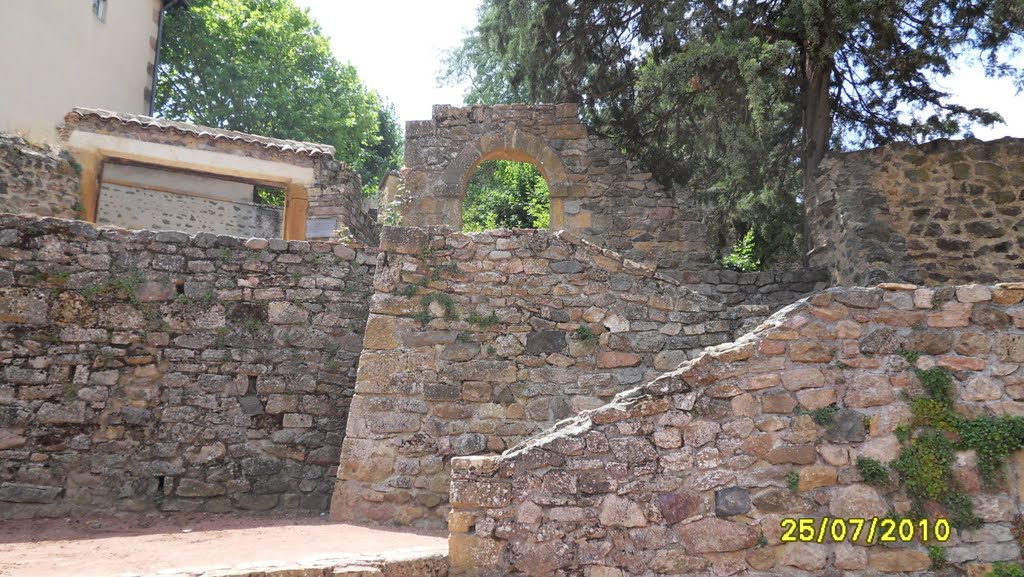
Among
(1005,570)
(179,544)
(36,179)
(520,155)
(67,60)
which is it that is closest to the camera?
(1005,570)

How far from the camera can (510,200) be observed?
51.7 ft

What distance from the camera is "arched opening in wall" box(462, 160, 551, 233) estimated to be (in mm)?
15328

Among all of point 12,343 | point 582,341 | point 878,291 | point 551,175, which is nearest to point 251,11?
point 551,175

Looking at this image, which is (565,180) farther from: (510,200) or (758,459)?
(510,200)

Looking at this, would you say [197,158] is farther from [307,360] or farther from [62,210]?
[307,360]

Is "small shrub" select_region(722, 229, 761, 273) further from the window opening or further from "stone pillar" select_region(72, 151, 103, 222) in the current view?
the window opening

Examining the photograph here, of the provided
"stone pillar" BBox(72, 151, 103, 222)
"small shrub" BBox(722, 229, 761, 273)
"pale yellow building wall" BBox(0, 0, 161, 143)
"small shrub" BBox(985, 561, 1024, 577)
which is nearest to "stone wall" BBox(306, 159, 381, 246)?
"stone pillar" BBox(72, 151, 103, 222)

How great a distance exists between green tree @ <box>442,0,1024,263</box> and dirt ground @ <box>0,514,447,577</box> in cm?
563

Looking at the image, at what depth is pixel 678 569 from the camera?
4285mm

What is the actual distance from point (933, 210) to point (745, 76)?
255cm

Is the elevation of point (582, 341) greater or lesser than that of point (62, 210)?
lesser

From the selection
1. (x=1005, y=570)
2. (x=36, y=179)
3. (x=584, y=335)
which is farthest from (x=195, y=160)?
(x=1005, y=570)

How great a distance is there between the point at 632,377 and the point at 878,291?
2.04 meters

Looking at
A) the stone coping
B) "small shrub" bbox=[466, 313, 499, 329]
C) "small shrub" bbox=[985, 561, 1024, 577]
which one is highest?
"small shrub" bbox=[466, 313, 499, 329]
